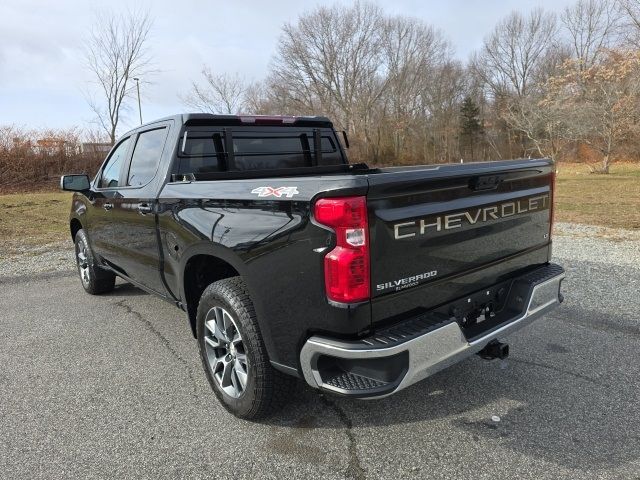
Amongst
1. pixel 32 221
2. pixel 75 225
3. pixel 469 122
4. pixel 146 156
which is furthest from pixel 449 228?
pixel 469 122

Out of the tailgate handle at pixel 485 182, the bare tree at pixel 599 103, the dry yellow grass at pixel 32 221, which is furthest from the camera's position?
the bare tree at pixel 599 103

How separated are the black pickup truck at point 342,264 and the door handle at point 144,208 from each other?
0.05 ft

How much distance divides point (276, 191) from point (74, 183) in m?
3.60

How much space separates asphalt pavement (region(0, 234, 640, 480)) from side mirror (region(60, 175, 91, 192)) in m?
1.65

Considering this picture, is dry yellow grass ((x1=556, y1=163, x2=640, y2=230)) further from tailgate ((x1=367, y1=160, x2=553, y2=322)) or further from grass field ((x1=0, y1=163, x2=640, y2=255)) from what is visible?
tailgate ((x1=367, y1=160, x2=553, y2=322))

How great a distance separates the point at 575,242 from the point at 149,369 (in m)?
6.74

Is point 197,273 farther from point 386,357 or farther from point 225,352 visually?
point 386,357

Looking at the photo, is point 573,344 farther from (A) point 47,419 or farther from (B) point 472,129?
(B) point 472,129

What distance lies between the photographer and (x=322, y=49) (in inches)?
1845

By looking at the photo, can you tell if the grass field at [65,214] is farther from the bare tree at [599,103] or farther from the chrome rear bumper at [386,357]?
the bare tree at [599,103]

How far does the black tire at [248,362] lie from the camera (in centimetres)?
265

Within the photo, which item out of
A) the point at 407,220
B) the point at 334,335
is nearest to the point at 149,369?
the point at 334,335

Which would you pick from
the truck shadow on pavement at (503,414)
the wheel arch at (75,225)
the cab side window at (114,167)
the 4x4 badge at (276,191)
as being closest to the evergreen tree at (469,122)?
the wheel arch at (75,225)

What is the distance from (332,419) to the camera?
2.90 metres
